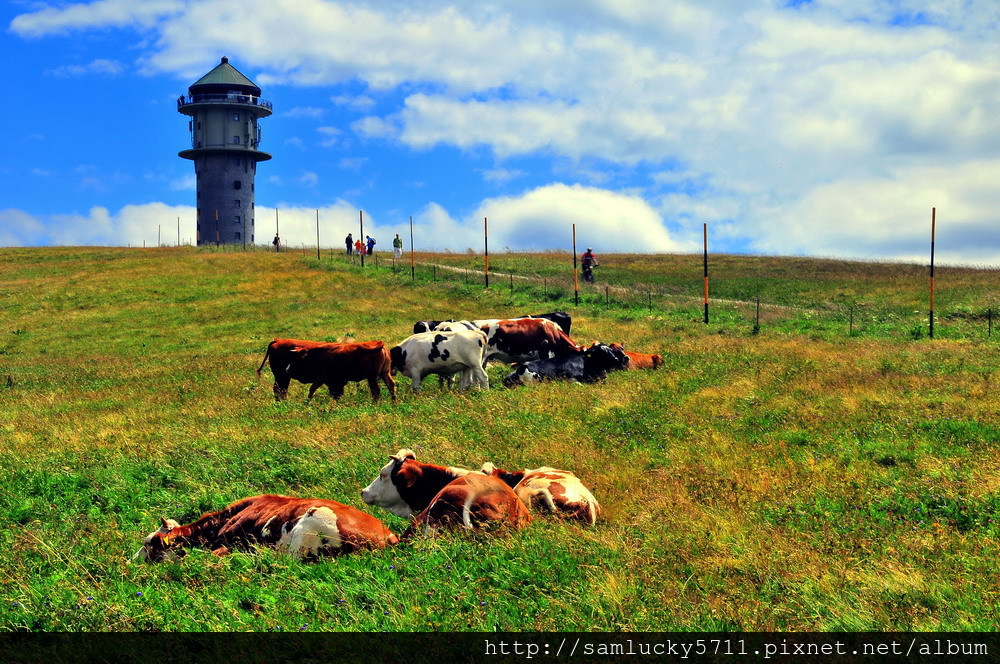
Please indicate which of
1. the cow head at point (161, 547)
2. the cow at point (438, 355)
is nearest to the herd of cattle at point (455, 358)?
the cow at point (438, 355)

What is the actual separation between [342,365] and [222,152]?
77.4 meters

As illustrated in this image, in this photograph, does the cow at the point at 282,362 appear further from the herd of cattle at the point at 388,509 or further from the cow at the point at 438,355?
the herd of cattle at the point at 388,509

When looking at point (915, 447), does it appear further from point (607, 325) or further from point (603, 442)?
point (607, 325)

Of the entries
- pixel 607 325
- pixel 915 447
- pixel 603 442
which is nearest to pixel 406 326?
pixel 607 325

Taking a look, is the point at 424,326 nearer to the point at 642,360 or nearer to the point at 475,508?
the point at 642,360

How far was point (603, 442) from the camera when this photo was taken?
1238 cm

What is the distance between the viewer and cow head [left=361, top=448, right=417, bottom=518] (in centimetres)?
894

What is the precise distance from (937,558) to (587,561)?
2.98m

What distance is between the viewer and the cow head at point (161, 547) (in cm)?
798

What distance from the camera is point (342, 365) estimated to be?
1839 cm

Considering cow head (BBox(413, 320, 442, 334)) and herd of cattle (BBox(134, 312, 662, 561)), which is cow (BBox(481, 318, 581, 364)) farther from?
herd of cattle (BBox(134, 312, 662, 561))

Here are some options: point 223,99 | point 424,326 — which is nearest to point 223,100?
point 223,99

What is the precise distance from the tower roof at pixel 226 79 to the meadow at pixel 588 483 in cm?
6858

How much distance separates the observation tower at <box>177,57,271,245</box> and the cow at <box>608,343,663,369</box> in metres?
74.1
